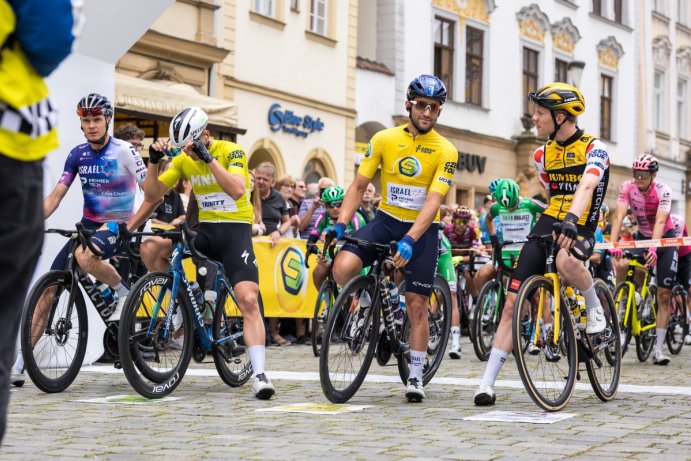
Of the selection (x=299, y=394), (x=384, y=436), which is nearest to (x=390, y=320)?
(x=299, y=394)

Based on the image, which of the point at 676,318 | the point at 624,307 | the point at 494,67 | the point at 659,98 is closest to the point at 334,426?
the point at 624,307

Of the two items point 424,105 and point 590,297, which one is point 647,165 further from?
point 424,105

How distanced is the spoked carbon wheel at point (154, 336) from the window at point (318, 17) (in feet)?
64.0

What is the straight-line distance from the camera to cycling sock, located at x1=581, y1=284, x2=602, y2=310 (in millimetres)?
8828

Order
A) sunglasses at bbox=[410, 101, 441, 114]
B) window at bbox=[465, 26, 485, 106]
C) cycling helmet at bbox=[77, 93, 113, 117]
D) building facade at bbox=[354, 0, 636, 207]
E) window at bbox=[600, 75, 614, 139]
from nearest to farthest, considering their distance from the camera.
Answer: sunglasses at bbox=[410, 101, 441, 114], cycling helmet at bbox=[77, 93, 113, 117], building facade at bbox=[354, 0, 636, 207], window at bbox=[465, 26, 485, 106], window at bbox=[600, 75, 614, 139]

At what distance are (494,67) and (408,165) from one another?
27240 millimetres

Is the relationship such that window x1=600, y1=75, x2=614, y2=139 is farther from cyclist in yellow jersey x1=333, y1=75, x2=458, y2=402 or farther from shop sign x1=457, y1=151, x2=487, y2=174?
cyclist in yellow jersey x1=333, y1=75, x2=458, y2=402

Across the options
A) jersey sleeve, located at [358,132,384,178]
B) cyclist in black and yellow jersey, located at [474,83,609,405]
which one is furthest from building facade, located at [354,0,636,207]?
cyclist in black and yellow jersey, located at [474,83,609,405]

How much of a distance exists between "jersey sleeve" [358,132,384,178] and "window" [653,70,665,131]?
3796 centimetres

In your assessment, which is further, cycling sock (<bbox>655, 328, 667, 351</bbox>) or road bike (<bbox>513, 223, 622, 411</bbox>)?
cycling sock (<bbox>655, 328, 667, 351</bbox>)

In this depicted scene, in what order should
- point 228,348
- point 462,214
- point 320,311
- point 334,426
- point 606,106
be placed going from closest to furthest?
point 334,426 < point 228,348 < point 320,311 < point 462,214 < point 606,106

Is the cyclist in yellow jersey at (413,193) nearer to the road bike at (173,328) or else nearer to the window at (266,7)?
the road bike at (173,328)

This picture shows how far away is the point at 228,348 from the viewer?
9258 millimetres

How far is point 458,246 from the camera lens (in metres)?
17.5
